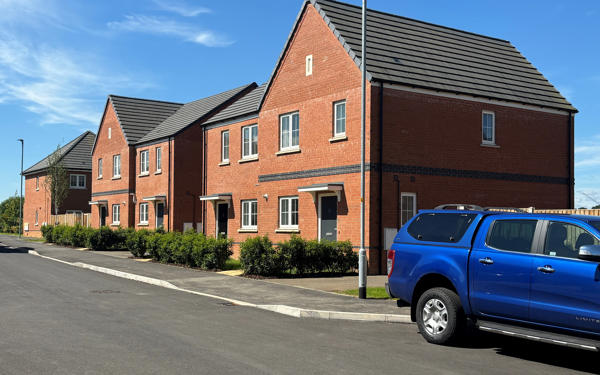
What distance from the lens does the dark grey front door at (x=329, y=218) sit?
21344 millimetres

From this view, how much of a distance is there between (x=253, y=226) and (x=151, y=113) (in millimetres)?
17716

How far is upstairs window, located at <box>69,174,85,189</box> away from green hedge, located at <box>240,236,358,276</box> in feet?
124

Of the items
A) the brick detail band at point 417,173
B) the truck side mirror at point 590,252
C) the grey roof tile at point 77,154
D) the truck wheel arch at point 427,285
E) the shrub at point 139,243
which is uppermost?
the grey roof tile at point 77,154

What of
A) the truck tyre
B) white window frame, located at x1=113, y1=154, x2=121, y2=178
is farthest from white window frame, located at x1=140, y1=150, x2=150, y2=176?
the truck tyre

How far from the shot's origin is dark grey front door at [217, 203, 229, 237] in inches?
1180

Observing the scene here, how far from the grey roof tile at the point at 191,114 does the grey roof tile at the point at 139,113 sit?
659 millimetres

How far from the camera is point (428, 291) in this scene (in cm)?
934

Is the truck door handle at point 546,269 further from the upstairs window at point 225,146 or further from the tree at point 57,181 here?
the tree at point 57,181

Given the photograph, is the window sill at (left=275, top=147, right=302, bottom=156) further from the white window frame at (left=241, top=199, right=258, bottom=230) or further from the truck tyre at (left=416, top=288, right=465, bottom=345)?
the truck tyre at (left=416, top=288, right=465, bottom=345)

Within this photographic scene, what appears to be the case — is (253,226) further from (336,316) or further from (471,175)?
(336,316)

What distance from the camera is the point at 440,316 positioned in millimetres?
9227

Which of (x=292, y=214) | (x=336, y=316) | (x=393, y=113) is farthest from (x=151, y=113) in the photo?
(x=336, y=316)

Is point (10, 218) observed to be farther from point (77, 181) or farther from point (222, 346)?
point (222, 346)

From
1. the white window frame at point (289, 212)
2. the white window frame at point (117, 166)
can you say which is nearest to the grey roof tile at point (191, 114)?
the white window frame at point (117, 166)
